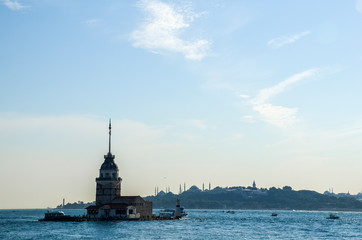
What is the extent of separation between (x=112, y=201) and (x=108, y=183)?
5.05 m

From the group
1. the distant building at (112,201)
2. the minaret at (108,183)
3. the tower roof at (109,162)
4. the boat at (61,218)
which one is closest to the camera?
the distant building at (112,201)

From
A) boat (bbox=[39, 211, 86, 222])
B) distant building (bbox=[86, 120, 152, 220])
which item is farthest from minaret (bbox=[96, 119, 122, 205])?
boat (bbox=[39, 211, 86, 222])

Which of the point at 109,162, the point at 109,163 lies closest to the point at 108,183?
the point at 109,163

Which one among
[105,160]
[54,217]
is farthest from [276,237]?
[54,217]

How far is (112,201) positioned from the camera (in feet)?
467

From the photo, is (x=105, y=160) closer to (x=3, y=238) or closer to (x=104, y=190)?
(x=104, y=190)

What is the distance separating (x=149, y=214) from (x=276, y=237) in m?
55.8

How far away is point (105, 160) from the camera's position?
147m

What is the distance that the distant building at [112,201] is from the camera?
5472 inches

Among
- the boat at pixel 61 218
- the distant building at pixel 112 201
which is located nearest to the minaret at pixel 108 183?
the distant building at pixel 112 201

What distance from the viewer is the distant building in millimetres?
139000

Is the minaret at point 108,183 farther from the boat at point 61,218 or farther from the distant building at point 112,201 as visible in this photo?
the boat at point 61,218

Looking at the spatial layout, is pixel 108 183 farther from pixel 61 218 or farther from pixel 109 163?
pixel 61 218

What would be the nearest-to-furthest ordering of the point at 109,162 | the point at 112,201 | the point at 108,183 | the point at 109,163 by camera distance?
the point at 112,201 < the point at 108,183 < the point at 109,163 < the point at 109,162
